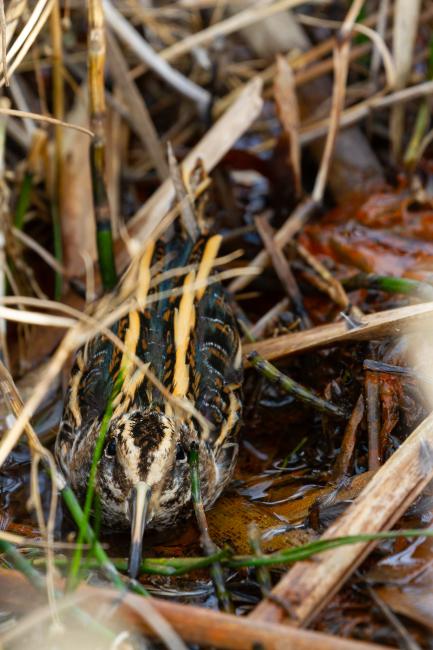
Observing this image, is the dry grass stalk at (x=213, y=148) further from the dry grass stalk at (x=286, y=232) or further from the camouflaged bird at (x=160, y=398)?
the camouflaged bird at (x=160, y=398)

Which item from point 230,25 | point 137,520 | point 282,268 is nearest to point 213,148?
point 282,268

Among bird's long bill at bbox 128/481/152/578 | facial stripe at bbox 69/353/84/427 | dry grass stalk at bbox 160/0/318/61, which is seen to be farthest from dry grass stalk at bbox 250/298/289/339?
dry grass stalk at bbox 160/0/318/61

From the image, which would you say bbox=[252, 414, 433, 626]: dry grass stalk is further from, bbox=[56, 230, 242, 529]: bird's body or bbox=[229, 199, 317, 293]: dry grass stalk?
bbox=[229, 199, 317, 293]: dry grass stalk

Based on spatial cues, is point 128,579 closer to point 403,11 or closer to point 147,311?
point 147,311

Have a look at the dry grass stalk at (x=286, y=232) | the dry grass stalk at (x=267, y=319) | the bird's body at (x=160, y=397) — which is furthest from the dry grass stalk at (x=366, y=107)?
the bird's body at (x=160, y=397)

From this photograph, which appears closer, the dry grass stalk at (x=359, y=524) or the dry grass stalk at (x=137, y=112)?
the dry grass stalk at (x=359, y=524)

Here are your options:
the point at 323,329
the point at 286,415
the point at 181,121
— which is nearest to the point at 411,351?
the point at 323,329

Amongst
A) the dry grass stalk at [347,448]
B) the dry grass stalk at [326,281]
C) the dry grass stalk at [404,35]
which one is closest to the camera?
the dry grass stalk at [347,448]
